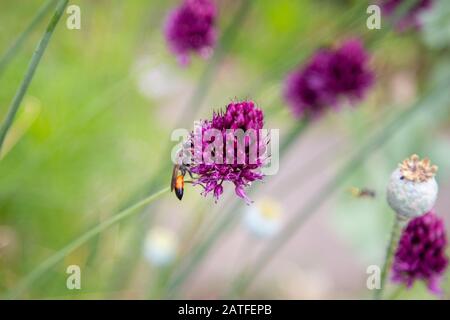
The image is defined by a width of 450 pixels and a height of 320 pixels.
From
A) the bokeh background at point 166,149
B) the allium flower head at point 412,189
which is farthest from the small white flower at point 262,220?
the allium flower head at point 412,189

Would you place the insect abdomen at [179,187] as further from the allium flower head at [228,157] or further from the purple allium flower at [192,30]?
the purple allium flower at [192,30]

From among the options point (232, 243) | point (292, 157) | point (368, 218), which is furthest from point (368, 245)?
point (292, 157)

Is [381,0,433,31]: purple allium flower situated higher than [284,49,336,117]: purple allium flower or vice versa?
[381,0,433,31]: purple allium flower

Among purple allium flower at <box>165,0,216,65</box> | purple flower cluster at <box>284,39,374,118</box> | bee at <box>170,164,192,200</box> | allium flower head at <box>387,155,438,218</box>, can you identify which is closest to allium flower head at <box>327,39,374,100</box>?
purple flower cluster at <box>284,39,374,118</box>

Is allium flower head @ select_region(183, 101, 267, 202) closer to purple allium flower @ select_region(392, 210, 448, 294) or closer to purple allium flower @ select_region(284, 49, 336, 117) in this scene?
purple allium flower @ select_region(392, 210, 448, 294)

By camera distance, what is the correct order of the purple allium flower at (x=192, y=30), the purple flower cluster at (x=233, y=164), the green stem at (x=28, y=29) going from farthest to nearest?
the purple allium flower at (x=192, y=30) < the green stem at (x=28, y=29) < the purple flower cluster at (x=233, y=164)

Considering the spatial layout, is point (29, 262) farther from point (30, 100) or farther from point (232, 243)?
point (232, 243)
